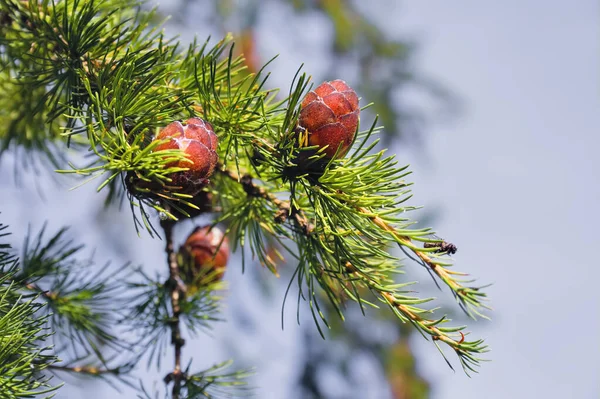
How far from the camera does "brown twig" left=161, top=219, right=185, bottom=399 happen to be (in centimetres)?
80

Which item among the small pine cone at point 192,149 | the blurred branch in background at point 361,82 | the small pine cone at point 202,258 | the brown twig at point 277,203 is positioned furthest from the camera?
the blurred branch in background at point 361,82

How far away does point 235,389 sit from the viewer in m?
0.89

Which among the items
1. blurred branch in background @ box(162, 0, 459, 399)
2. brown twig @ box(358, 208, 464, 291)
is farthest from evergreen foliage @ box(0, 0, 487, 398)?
blurred branch in background @ box(162, 0, 459, 399)

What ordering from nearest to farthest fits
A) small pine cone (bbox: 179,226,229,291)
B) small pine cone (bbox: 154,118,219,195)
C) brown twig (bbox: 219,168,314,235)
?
small pine cone (bbox: 154,118,219,195)
brown twig (bbox: 219,168,314,235)
small pine cone (bbox: 179,226,229,291)

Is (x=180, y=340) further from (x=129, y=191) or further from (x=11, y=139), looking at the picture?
(x=11, y=139)

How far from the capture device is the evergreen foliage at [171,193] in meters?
0.65

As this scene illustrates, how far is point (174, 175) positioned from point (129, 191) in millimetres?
53

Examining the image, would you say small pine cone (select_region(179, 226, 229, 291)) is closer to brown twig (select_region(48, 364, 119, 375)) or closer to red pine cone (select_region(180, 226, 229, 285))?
red pine cone (select_region(180, 226, 229, 285))

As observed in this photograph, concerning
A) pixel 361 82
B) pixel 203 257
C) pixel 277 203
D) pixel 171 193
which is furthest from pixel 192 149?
pixel 361 82

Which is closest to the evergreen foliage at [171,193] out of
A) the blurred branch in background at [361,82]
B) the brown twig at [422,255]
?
the brown twig at [422,255]

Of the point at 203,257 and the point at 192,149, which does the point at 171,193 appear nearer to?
the point at 192,149

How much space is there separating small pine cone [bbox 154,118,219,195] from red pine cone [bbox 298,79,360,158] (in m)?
0.10

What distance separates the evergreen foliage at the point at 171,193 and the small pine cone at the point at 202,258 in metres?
0.01

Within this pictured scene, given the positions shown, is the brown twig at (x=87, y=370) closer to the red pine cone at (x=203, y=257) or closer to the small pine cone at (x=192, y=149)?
the red pine cone at (x=203, y=257)
